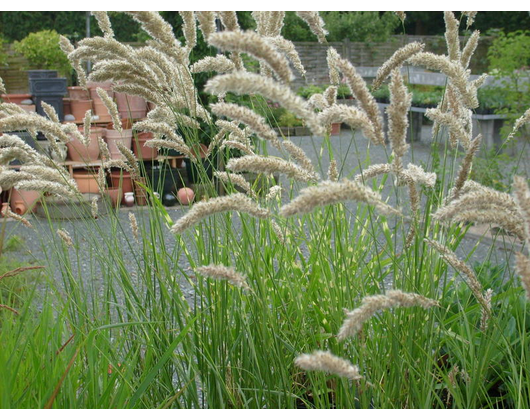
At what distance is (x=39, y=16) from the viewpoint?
2170 cm

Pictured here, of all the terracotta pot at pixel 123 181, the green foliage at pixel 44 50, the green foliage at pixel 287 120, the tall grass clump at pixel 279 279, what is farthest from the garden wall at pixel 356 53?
the tall grass clump at pixel 279 279

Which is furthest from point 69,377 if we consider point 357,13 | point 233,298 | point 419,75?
point 357,13

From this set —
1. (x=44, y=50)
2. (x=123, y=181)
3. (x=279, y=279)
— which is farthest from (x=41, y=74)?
(x=279, y=279)

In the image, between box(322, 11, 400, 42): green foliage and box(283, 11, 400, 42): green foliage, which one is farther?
box(322, 11, 400, 42): green foliage

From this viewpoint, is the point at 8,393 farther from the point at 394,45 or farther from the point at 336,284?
the point at 394,45

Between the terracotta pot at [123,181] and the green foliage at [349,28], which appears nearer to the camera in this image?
the terracotta pot at [123,181]

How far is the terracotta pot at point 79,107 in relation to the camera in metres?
8.82

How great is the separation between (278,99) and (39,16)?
879 inches

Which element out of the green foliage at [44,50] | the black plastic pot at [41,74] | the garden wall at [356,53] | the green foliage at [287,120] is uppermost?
the green foliage at [44,50]

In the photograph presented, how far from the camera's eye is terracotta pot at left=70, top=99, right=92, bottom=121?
8820 mm

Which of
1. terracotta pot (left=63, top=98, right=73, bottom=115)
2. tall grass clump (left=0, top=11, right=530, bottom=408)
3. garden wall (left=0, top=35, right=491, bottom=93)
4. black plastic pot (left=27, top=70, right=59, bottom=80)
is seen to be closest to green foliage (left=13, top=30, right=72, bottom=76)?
black plastic pot (left=27, top=70, right=59, bottom=80)

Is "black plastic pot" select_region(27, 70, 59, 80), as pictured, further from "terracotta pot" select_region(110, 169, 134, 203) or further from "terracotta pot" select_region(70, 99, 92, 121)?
"terracotta pot" select_region(110, 169, 134, 203)

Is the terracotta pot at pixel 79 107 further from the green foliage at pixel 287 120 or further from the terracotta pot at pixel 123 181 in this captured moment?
the green foliage at pixel 287 120
